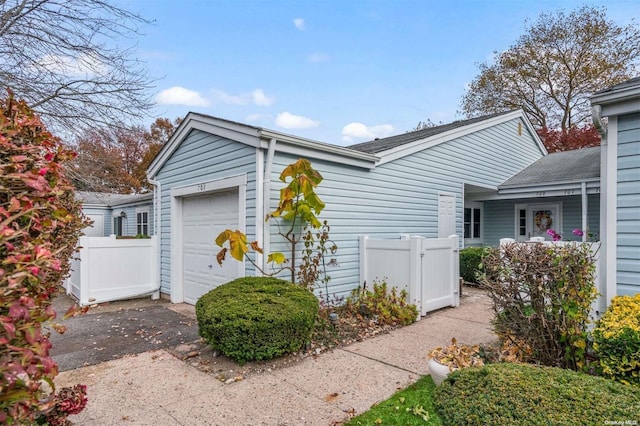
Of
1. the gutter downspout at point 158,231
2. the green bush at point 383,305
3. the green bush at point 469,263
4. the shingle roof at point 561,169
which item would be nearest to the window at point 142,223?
the gutter downspout at point 158,231

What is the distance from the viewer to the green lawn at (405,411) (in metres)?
3.06

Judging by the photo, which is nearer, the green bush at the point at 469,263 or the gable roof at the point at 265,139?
the gable roof at the point at 265,139

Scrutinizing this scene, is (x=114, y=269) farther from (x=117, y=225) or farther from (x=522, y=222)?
(x=522, y=222)

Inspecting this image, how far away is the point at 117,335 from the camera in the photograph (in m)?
5.75

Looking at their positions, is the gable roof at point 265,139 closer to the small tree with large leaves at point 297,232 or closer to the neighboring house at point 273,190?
the neighboring house at point 273,190

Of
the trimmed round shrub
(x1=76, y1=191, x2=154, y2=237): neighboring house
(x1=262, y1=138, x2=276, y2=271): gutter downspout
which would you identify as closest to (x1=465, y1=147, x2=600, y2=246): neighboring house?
(x1=262, y1=138, x2=276, y2=271): gutter downspout

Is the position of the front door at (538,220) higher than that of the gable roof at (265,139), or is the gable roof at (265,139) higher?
the gable roof at (265,139)

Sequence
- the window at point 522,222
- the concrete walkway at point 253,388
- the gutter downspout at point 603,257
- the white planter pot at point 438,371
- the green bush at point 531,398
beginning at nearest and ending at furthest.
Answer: the green bush at point 531,398
the concrete walkway at point 253,388
the white planter pot at point 438,371
the gutter downspout at point 603,257
the window at point 522,222

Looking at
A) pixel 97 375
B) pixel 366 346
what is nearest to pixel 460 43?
pixel 366 346

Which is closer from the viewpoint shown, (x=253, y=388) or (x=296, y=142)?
(x=253, y=388)

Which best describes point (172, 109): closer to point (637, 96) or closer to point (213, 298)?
point (213, 298)

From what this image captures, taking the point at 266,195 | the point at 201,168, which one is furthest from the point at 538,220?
the point at 201,168

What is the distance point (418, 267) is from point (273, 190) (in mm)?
2889

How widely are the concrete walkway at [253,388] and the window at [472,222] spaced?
779cm
